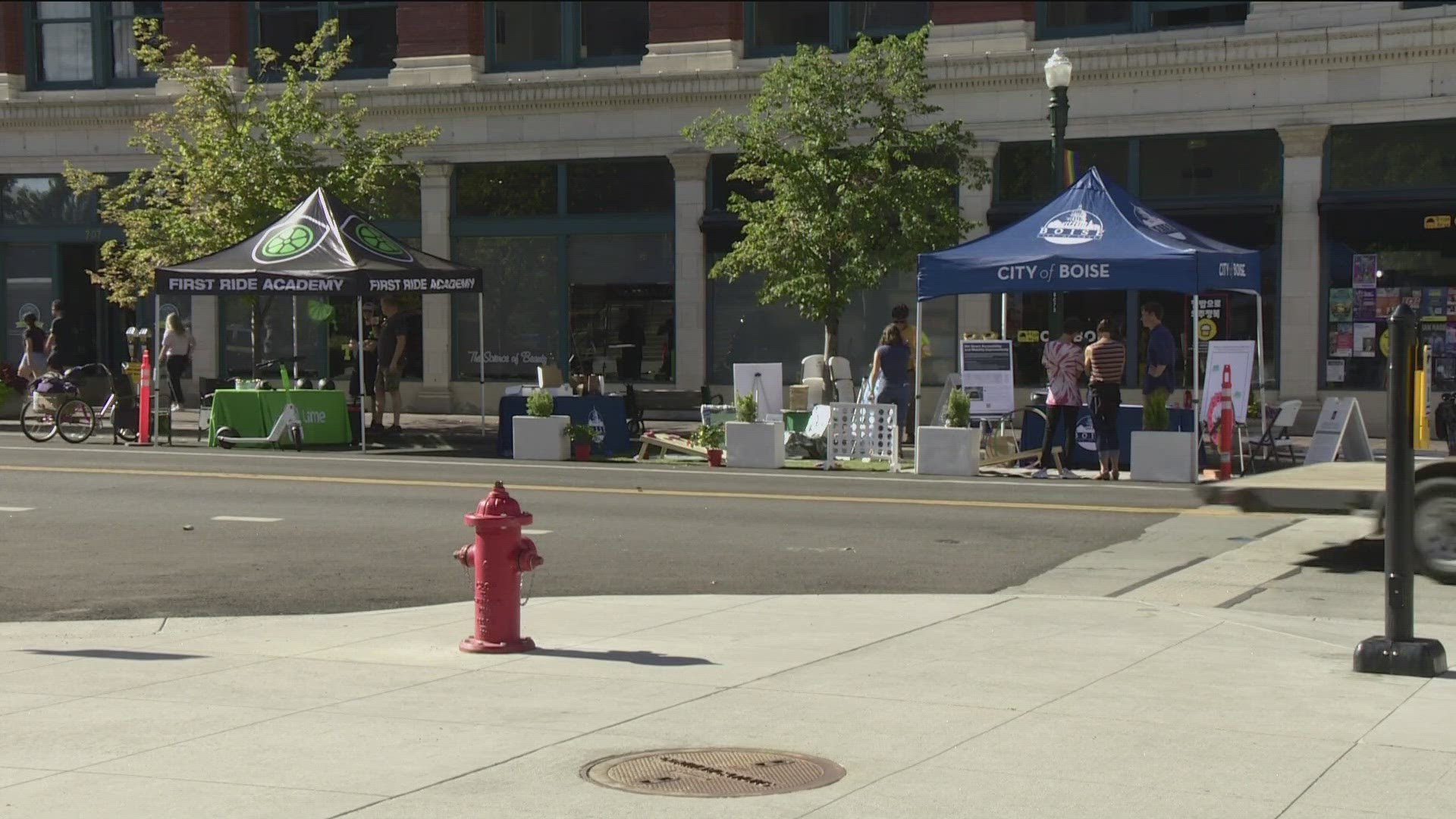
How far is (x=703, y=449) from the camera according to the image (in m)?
21.8

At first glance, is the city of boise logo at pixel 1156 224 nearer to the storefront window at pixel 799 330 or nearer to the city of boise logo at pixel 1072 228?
the city of boise logo at pixel 1072 228

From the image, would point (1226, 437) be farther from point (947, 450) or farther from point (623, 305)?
A: point (623, 305)

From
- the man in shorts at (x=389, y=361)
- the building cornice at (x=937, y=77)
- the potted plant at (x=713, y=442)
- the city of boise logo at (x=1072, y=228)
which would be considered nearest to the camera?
the city of boise logo at (x=1072, y=228)

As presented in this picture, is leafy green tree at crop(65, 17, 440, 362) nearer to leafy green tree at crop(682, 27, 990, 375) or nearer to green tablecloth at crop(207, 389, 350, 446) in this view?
green tablecloth at crop(207, 389, 350, 446)

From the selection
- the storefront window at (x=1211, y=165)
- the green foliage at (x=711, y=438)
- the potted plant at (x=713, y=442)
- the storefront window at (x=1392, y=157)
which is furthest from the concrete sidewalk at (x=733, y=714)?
the storefront window at (x=1211, y=165)

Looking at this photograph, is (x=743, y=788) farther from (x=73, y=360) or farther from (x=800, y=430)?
(x=73, y=360)

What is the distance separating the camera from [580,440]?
73.1ft

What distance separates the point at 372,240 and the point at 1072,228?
992cm

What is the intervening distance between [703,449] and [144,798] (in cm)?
1608

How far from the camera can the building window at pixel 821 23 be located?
28.8m

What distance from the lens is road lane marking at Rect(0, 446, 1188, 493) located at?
1830 centimetres

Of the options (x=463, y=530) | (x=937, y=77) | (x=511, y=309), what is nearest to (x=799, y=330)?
(x=937, y=77)

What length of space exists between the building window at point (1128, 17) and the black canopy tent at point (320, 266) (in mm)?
10558

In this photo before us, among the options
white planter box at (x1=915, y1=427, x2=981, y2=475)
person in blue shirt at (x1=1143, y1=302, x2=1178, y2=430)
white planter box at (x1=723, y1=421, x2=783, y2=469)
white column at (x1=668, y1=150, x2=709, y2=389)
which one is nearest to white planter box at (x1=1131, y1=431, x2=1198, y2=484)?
person in blue shirt at (x1=1143, y1=302, x2=1178, y2=430)
